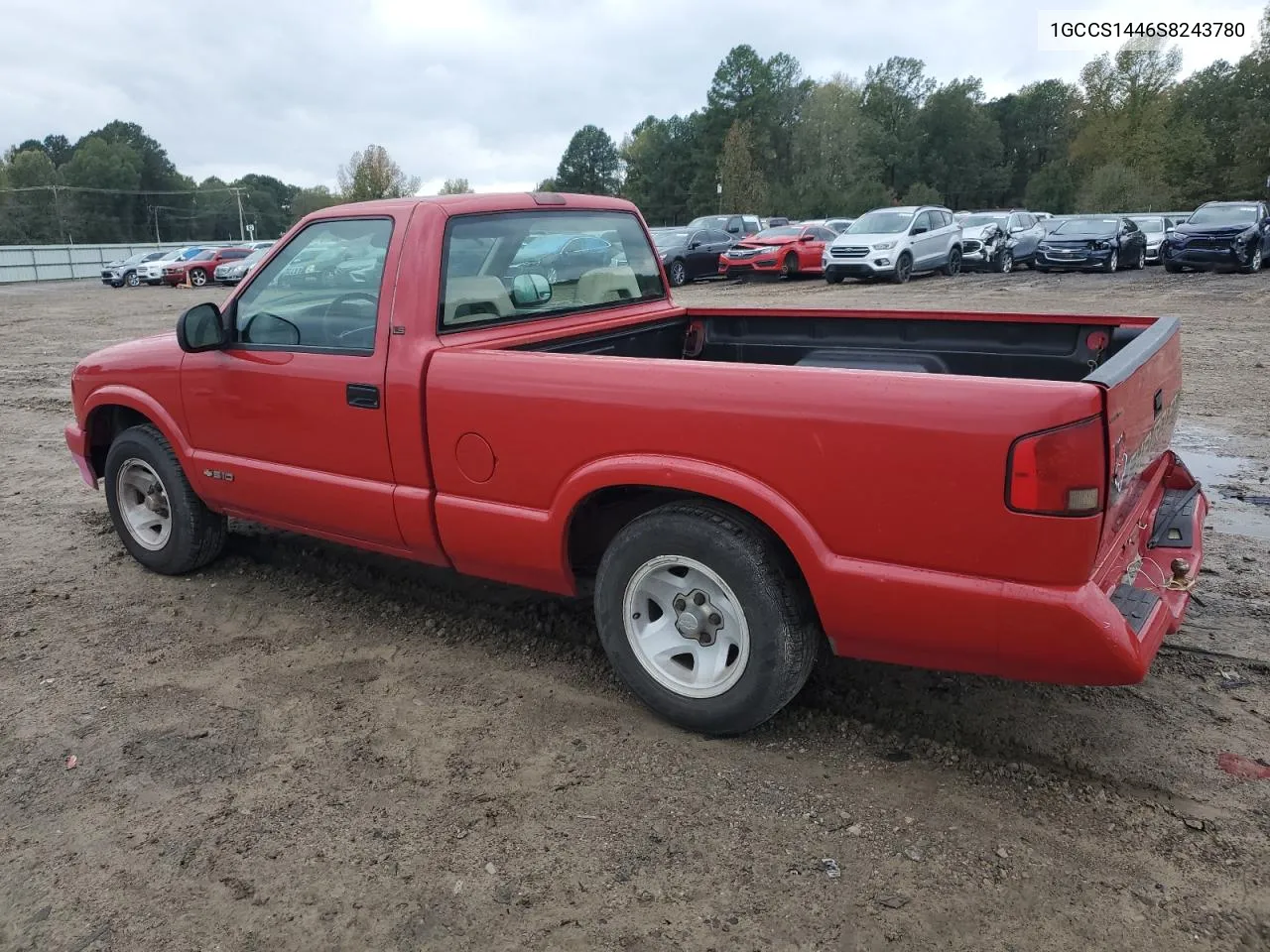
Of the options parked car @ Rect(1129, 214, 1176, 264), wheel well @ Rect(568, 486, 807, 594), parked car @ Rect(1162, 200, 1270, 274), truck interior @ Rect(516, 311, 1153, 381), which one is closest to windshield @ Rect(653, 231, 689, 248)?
parked car @ Rect(1162, 200, 1270, 274)

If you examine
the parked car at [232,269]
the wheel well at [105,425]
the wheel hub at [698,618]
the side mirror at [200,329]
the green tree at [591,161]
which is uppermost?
the green tree at [591,161]

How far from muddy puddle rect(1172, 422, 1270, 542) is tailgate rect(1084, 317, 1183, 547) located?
1990mm

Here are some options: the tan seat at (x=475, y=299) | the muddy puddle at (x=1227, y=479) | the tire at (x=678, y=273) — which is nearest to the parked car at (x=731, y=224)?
the tire at (x=678, y=273)

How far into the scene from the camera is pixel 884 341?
4586mm

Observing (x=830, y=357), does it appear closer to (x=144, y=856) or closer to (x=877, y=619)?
(x=877, y=619)

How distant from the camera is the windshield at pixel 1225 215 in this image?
21.9 m

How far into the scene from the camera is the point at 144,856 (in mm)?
2787

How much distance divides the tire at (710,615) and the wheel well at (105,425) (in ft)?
10.2

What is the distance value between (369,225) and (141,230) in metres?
92.7

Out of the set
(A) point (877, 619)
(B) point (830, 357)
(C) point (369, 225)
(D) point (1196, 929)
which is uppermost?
(C) point (369, 225)

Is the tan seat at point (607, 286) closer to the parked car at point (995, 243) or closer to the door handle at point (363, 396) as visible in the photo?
the door handle at point (363, 396)

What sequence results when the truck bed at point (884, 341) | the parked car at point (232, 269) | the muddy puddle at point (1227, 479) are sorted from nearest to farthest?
the truck bed at point (884, 341) → the muddy puddle at point (1227, 479) → the parked car at point (232, 269)

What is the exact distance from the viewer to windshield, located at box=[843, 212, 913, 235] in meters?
22.2

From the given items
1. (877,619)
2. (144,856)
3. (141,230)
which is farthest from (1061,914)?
(141,230)
